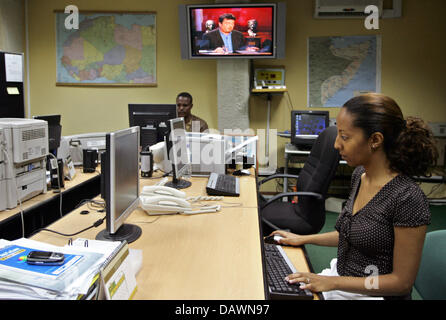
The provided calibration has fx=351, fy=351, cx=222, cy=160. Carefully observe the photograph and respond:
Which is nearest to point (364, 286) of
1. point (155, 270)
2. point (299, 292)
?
point (299, 292)

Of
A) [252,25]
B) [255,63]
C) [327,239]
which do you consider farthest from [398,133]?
[255,63]

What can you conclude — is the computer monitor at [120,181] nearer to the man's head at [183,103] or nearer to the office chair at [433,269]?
the office chair at [433,269]

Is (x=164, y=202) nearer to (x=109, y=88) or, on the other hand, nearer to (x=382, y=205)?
(x=382, y=205)

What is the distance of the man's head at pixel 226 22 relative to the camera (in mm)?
4234

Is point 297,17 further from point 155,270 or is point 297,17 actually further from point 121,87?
point 155,270

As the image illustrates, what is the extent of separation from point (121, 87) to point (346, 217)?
4148 mm

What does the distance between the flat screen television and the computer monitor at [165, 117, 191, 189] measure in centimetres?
232

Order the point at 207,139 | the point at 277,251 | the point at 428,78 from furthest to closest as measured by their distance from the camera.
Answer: the point at 428,78
the point at 207,139
the point at 277,251

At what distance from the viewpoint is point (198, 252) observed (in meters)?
1.33

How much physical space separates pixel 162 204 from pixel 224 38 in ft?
10.1

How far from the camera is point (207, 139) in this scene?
2.51m

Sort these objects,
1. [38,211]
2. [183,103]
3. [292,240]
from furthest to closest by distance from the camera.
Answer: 1. [183,103]
2. [38,211]
3. [292,240]

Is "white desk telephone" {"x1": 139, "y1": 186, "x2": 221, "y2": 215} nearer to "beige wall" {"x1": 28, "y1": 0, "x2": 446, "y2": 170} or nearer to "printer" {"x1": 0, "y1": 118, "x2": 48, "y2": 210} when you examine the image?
"printer" {"x1": 0, "y1": 118, "x2": 48, "y2": 210}

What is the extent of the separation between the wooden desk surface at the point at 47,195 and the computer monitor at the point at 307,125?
227cm
